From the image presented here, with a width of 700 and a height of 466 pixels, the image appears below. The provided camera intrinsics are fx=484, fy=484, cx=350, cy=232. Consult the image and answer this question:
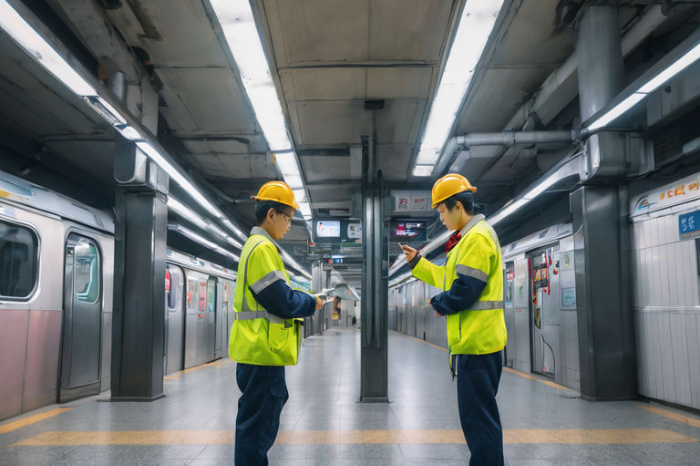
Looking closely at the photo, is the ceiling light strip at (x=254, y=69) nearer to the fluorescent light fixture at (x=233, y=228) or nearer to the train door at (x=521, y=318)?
the fluorescent light fixture at (x=233, y=228)

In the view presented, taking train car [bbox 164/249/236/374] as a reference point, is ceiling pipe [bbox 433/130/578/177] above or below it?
above

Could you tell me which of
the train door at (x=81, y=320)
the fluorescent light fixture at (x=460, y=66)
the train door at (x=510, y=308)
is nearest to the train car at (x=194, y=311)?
the train door at (x=81, y=320)

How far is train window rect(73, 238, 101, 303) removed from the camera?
6.19 metres

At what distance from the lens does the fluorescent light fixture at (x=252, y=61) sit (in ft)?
12.6

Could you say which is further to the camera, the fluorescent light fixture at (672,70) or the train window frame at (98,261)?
the train window frame at (98,261)

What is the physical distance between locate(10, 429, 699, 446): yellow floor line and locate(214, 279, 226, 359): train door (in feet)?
24.1

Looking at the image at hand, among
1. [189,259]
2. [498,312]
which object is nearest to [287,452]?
[498,312]

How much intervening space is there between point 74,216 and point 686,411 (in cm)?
732

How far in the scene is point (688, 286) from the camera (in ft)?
16.3

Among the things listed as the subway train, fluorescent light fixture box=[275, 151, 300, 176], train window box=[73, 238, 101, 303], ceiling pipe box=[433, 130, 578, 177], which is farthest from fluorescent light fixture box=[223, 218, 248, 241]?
the subway train

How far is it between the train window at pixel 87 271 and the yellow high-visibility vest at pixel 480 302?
5.34 m

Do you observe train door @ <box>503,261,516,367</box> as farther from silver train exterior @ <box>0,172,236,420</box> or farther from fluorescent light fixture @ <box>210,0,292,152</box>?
silver train exterior @ <box>0,172,236,420</box>

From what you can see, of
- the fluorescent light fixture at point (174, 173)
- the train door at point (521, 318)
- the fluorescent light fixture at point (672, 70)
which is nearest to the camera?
the fluorescent light fixture at point (672, 70)

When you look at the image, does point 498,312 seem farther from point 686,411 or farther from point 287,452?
point 686,411
